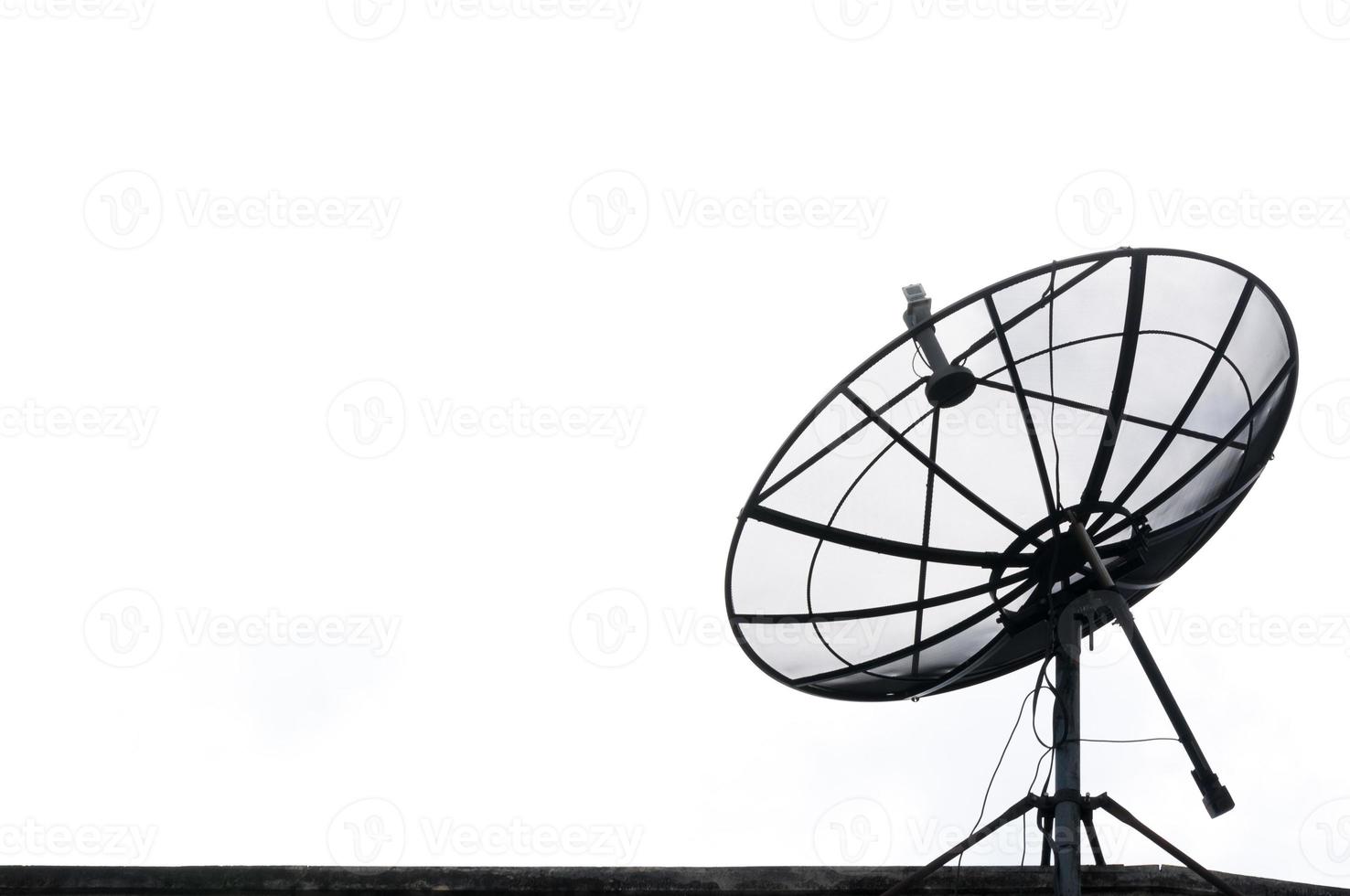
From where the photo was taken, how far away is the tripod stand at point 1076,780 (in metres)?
6.83

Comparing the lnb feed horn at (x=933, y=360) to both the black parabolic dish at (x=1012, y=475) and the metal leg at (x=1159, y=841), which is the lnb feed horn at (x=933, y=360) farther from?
the metal leg at (x=1159, y=841)

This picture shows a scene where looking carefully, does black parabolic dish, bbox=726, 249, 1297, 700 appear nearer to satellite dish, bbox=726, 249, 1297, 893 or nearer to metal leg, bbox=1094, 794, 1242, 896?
satellite dish, bbox=726, 249, 1297, 893

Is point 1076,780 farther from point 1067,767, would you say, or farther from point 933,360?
point 933,360

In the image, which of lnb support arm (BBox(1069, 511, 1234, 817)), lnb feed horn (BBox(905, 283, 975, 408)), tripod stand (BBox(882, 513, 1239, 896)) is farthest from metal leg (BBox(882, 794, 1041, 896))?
lnb feed horn (BBox(905, 283, 975, 408))

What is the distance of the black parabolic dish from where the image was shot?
7633 mm

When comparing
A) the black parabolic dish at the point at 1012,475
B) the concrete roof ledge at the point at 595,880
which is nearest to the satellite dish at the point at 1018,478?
the black parabolic dish at the point at 1012,475

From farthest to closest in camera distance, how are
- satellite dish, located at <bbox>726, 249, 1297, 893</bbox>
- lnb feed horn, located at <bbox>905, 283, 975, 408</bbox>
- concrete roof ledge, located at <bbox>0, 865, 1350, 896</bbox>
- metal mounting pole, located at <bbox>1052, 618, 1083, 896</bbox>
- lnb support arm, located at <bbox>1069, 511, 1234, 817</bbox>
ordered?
concrete roof ledge, located at <bbox>0, 865, 1350, 896</bbox> < satellite dish, located at <bbox>726, 249, 1297, 893</bbox> < lnb feed horn, located at <bbox>905, 283, 975, 408</bbox> < metal mounting pole, located at <bbox>1052, 618, 1083, 896</bbox> < lnb support arm, located at <bbox>1069, 511, 1234, 817</bbox>

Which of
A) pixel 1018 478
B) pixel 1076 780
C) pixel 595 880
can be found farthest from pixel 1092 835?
pixel 595 880

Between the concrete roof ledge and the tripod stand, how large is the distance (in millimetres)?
267

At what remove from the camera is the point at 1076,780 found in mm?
7336

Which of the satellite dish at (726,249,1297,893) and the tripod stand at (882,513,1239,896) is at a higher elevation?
the satellite dish at (726,249,1297,893)

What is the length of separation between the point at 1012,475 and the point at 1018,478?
0.13 ft

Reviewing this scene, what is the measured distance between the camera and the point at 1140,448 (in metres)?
8.04

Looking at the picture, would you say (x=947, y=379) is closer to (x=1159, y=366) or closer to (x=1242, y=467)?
(x=1159, y=366)
